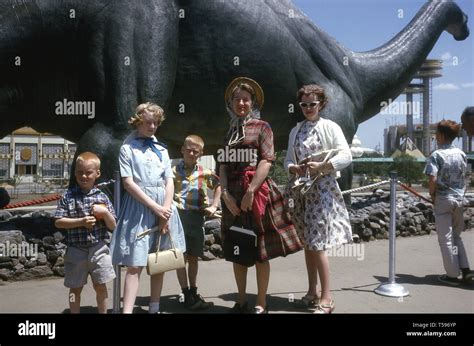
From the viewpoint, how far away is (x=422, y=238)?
24.8 ft

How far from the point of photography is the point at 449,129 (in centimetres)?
481

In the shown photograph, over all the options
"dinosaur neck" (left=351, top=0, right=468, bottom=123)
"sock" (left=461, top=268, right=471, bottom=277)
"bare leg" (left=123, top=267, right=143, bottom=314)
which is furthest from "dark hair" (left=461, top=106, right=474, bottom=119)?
"bare leg" (left=123, top=267, right=143, bottom=314)

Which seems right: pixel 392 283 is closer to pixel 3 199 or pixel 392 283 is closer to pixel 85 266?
pixel 85 266

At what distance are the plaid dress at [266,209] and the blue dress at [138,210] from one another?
18.7 inches

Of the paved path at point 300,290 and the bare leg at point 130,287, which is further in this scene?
the paved path at point 300,290

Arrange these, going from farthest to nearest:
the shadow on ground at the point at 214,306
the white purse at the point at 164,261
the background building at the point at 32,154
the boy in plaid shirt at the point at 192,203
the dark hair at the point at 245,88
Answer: the background building at the point at 32,154 → the boy in plaid shirt at the point at 192,203 → the shadow on ground at the point at 214,306 → the dark hair at the point at 245,88 → the white purse at the point at 164,261

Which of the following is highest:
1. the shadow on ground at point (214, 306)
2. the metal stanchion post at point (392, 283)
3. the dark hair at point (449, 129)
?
the dark hair at point (449, 129)

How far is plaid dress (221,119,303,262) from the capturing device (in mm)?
3516

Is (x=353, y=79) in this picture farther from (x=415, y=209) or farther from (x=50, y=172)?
(x=50, y=172)

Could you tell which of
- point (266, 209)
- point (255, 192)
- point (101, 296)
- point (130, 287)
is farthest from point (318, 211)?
point (101, 296)

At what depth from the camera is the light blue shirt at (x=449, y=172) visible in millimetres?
4785

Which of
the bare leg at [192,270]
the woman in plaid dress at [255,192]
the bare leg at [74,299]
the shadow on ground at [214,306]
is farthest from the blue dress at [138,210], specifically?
the shadow on ground at [214,306]

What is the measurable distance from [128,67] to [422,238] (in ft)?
17.2

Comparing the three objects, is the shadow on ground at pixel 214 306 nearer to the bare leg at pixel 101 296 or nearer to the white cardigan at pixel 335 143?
the bare leg at pixel 101 296
